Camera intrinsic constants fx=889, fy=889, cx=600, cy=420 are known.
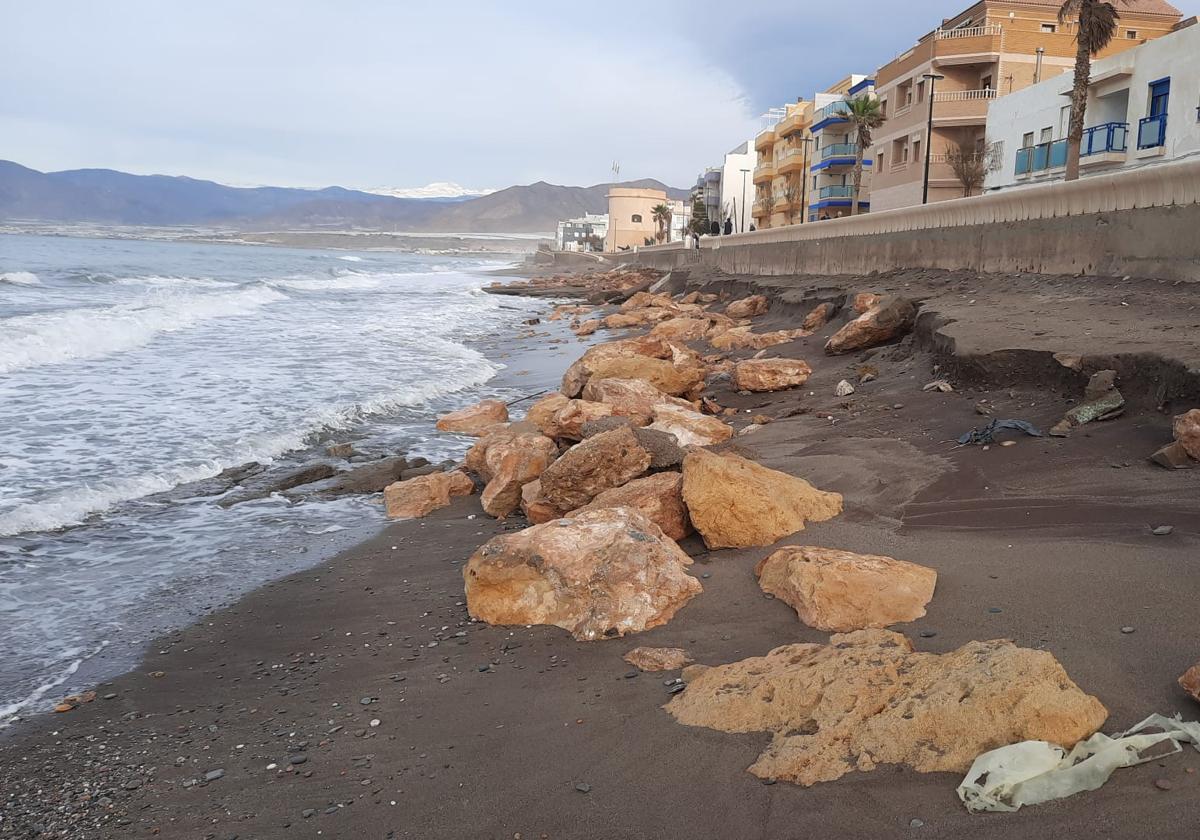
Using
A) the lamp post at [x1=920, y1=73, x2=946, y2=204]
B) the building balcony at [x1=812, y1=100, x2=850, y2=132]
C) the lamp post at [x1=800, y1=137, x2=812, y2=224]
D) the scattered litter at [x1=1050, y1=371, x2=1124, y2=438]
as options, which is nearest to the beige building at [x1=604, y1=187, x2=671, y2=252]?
the lamp post at [x1=800, y1=137, x2=812, y2=224]

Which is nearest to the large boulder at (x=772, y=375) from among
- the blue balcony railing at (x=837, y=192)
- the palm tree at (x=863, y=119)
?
the palm tree at (x=863, y=119)

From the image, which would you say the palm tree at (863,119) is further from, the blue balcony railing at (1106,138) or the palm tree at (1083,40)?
the palm tree at (1083,40)

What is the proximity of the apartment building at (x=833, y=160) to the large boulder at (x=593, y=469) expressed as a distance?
3970 centimetres

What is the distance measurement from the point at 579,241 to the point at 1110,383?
395 feet

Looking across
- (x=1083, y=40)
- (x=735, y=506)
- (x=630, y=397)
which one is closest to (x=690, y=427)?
(x=630, y=397)

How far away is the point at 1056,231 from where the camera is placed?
37.1ft

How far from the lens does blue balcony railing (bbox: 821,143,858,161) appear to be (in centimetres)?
4497

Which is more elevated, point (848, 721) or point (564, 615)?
point (848, 721)

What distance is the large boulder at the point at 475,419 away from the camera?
34.8ft

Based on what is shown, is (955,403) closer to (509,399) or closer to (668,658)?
(668,658)

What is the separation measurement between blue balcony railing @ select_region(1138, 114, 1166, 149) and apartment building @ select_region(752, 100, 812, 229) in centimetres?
2731

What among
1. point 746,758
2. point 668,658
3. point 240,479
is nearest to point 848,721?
point 746,758

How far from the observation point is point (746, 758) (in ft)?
9.67

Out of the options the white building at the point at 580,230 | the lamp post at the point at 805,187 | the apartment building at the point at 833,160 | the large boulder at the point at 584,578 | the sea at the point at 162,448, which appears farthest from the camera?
the white building at the point at 580,230
